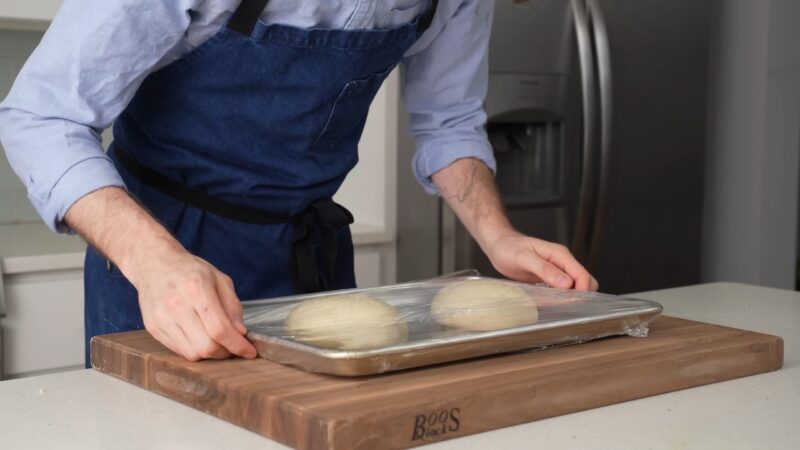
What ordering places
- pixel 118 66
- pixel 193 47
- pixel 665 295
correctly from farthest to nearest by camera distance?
pixel 665 295, pixel 193 47, pixel 118 66

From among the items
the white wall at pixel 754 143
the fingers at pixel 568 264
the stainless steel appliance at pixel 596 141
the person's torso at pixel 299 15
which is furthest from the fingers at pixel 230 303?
the white wall at pixel 754 143

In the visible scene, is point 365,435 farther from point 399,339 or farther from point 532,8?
point 532,8

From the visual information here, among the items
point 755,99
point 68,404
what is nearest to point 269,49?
point 68,404

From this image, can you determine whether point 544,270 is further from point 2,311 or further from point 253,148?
point 2,311

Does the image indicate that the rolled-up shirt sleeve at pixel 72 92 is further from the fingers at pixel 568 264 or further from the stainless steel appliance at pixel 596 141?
the stainless steel appliance at pixel 596 141

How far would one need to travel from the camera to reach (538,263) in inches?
49.0

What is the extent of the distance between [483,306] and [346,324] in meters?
0.15

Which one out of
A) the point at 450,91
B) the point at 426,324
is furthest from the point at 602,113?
the point at 426,324

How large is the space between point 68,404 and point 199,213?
0.44 metres

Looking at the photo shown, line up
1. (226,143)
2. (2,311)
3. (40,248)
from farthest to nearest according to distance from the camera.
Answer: (40,248) → (2,311) → (226,143)

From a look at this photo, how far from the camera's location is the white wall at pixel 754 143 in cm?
272

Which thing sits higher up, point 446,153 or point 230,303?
point 446,153

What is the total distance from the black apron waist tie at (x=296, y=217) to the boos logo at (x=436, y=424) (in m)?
0.57

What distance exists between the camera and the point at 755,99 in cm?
276
